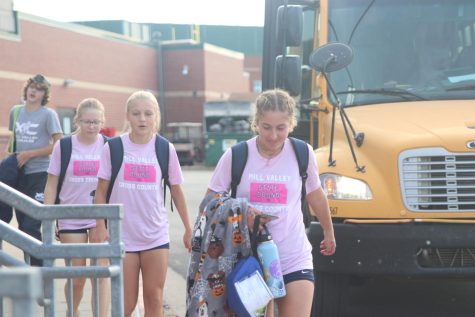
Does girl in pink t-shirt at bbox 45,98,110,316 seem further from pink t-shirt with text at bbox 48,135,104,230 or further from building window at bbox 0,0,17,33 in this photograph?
building window at bbox 0,0,17,33

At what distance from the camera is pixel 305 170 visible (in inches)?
174

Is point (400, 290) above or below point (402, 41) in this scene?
below

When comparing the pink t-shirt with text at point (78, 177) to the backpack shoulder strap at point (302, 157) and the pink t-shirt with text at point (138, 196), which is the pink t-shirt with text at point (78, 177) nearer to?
the pink t-shirt with text at point (138, 196)

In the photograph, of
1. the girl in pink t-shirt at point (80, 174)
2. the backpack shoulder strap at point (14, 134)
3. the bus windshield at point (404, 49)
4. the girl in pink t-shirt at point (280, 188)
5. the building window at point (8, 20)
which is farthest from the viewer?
the building window at point (8, 20)

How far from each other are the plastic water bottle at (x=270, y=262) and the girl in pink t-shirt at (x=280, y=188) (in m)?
0.14

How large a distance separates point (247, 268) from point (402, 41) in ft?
11.9

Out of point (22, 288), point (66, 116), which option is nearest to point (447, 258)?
point (22, 288)

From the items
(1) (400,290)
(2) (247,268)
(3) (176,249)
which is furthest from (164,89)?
(2) (247,268)

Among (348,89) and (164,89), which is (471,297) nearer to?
(348,89)

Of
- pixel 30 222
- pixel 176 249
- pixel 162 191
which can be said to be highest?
pixel 162 191

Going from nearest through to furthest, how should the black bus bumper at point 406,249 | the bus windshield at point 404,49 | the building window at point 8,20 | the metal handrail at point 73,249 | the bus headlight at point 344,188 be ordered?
the metal handrail at point 73,249 → the black bus bumper at point 406,249 → the bus headlight at point 344,188 → the bus windshield at point 404,49 → the building window at point 8,20

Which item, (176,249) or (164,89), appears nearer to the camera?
(176,249)

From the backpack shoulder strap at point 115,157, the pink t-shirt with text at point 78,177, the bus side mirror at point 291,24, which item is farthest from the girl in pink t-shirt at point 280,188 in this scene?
the bus side mirror at point 291,24

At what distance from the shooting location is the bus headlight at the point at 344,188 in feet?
18.5
